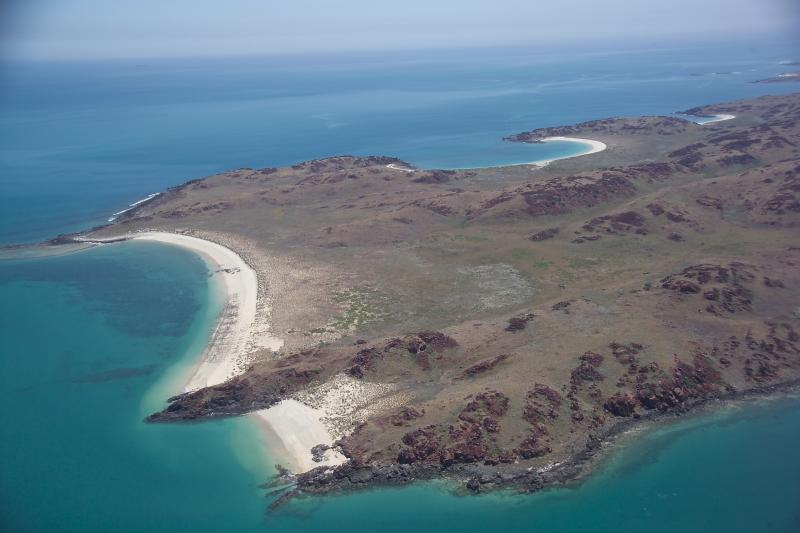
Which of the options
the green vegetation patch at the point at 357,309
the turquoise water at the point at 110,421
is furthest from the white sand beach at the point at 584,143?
the turquoise water at the point at 110,421

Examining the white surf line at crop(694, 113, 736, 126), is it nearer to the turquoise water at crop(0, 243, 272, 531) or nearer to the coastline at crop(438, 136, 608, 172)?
the coastline at crop(438, 136, 608, 172)

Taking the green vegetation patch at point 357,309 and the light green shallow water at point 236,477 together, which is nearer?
the light green shallow water at point 236,477

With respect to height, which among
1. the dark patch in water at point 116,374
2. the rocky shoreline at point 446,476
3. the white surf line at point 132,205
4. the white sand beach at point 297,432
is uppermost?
the white surf line at point 132,205

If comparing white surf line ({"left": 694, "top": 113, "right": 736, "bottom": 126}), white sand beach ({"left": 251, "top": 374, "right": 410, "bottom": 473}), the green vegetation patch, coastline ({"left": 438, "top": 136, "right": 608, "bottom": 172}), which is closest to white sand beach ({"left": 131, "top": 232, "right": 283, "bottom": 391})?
the green vegetation patch

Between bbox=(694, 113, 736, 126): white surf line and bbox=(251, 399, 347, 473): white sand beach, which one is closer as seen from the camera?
bbox=(251, 399, 347, 473): white sand beach

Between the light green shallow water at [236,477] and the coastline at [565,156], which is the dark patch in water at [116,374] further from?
the coastline at [565,156]
